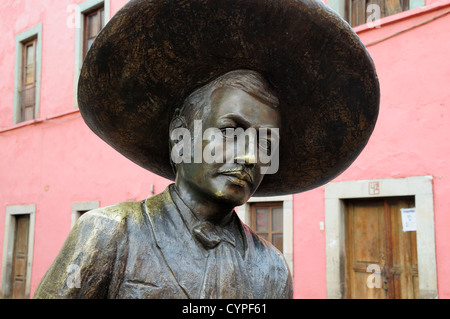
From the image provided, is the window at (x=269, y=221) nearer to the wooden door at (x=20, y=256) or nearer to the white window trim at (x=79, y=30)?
the white window trim at (x=79, y=30)

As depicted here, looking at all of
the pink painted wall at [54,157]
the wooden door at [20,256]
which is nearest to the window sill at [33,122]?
the pink painted wall at [54,157]

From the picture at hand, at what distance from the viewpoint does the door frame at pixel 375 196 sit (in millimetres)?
6168

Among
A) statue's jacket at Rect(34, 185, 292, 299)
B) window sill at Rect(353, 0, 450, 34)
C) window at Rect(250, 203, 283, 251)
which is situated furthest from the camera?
window at Rect(250, 203, 283, 251)

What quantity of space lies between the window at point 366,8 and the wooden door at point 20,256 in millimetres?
9265

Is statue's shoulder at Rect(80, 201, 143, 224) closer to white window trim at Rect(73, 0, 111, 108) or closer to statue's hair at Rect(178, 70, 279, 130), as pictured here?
statue's hair at Rect(178, 70, 279, 130)

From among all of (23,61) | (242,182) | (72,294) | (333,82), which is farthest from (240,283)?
(23,61)

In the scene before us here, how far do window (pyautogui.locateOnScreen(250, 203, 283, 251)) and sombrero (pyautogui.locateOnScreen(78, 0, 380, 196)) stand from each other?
20.0 ft

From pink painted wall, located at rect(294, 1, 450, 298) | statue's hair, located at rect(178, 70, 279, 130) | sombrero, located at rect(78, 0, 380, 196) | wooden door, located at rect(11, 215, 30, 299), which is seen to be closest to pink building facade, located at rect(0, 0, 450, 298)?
pink painted wall, located at rect(294, 1, 450, 298)

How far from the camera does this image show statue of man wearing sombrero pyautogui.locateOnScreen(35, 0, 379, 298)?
1474 mm

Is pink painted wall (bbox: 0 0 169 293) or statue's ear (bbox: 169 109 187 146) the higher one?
pink painted wall (bbox: 0 0 169 293)

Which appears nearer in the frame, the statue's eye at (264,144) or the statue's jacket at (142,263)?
the statue's jacket at (142,263)

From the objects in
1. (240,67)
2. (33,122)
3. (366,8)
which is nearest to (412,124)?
(366,8)

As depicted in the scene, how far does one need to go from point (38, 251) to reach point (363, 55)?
1140 centimetres

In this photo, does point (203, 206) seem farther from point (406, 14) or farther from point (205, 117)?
point (406, 14)
